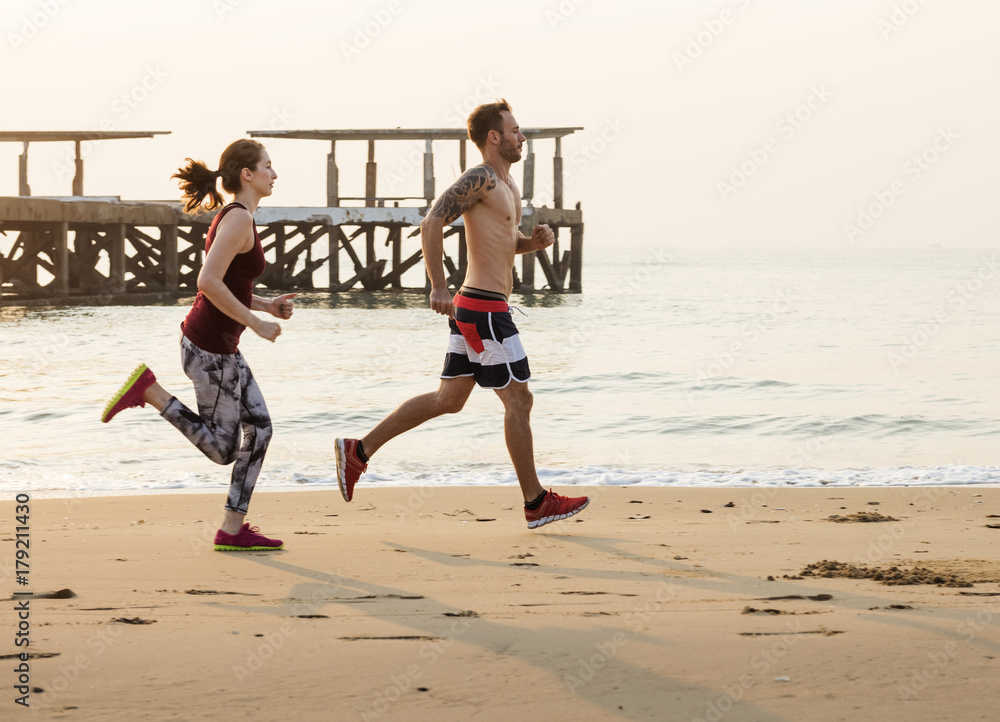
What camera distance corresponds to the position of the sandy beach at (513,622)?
2301mm

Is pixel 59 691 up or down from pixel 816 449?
up

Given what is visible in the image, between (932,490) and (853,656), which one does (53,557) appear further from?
(932,490)

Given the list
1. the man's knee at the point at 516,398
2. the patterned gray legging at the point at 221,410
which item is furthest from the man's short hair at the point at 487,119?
the patterned gray legging at the point at 221,410

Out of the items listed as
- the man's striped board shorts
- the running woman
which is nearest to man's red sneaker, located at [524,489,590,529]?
the man's striped board shorts

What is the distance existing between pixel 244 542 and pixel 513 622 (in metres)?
1.41

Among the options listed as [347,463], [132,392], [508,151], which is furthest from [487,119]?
[132,392]

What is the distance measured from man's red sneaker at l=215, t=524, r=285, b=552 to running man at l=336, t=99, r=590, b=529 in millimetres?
585

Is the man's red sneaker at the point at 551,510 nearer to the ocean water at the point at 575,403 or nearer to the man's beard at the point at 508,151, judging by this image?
the ocean water at the point at 575,403

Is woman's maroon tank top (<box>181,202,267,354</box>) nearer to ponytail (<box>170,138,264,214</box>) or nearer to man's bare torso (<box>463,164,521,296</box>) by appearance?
ponytail (<box>170,138,264,214</box>)

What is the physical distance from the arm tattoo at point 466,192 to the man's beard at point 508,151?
91 mm

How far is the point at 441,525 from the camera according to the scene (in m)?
4.64

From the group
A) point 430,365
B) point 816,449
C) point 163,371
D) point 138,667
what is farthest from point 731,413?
point 138,667

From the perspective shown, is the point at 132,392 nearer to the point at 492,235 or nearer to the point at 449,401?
the point at 449,401

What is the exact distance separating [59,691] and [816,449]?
6.69 metres
